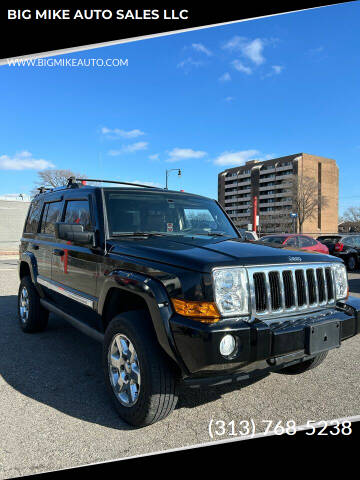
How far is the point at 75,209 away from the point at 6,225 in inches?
1339

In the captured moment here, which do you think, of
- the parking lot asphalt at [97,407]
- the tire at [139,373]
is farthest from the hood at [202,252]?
the parking lot asphalt at [97,407]

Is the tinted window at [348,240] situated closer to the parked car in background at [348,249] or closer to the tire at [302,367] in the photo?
the parked car in background at [348,249]

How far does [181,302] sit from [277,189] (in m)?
111

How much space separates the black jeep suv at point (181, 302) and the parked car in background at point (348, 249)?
12.6 metres

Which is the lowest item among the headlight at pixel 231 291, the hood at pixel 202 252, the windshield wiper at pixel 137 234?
the headlight at pixel 231 291

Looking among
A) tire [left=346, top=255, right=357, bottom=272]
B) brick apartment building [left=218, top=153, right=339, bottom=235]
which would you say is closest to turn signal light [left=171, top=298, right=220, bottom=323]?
tire [left=346, top=255, right=357, bottom=272]

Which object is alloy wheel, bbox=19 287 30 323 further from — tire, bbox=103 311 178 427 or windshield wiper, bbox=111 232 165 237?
tire, bbox=103 311 178 427

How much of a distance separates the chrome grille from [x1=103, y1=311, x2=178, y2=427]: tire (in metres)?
0.78

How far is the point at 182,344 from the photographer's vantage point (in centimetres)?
237

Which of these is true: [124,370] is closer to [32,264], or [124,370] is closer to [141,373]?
[141,373]

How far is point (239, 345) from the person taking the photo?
2.34 metres

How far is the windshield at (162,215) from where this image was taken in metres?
3.51

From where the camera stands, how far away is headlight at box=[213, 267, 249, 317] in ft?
7.89

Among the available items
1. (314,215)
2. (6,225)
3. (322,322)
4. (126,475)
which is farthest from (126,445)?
(314,215)
